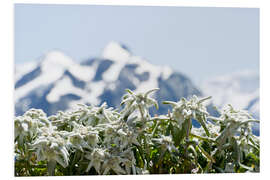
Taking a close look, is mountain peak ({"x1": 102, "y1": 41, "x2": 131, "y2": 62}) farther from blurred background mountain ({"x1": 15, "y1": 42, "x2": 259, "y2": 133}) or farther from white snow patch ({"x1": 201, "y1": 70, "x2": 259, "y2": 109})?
white snow patch ({"x1": 201, "y1": 70, "x2": 259, "y2": 109})

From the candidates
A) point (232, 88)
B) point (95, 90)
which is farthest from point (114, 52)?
point (232, 88)

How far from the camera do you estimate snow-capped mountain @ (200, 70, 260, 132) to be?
294 cm

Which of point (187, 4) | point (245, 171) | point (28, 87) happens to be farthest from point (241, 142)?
point (28, 87)

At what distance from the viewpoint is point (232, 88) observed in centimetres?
333

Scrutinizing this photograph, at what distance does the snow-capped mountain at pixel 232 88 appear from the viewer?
9.63ft

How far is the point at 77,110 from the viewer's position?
2.95 ft

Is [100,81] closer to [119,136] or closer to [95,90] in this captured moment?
[95,90]

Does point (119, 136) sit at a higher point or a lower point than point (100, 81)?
lower

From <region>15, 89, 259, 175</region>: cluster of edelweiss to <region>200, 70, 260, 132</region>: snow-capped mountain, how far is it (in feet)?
6.71

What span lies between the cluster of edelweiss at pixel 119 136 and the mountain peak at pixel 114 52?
3341mm

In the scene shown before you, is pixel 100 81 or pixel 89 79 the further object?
pixel 89 79

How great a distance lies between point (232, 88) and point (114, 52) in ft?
5.63

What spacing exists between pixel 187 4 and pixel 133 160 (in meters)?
0.48
